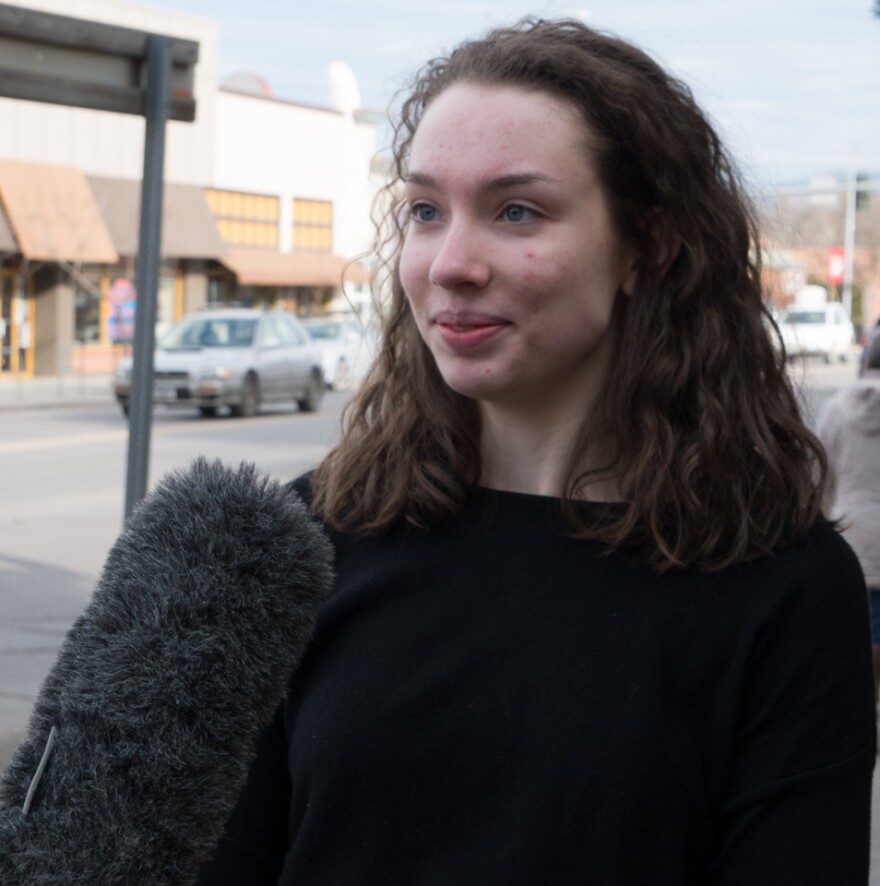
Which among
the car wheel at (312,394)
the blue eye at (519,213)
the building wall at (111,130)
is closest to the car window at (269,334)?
the car wheel at (312,394)

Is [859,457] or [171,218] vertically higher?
[171,218]

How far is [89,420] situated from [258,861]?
75.3 ft

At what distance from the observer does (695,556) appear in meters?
1.76

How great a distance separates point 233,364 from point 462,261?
21493mm

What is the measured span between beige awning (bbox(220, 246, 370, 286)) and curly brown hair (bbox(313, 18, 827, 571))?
123 ft

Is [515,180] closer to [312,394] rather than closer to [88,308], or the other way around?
[312,394]

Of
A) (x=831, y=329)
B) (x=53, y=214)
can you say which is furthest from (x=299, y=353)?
(x=831, y=329)

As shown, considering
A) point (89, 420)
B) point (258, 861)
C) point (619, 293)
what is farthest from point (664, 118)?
point (89, 420)

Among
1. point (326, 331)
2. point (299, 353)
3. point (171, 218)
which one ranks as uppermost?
point (171, 218)

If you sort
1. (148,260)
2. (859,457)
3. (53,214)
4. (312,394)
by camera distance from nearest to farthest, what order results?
(148,260)
(859,457)
(312,394)
(53,214)

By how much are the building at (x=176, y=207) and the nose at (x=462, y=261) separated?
2592 cm

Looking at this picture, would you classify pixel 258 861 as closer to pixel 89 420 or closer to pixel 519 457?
pixel 519 457

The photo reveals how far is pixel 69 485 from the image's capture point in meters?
15.5

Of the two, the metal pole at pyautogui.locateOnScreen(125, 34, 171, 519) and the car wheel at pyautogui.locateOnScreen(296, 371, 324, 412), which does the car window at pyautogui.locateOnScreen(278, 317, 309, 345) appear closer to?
the car wheel at pyautogui.locateOnScreen(296, 371, 324, 412)
